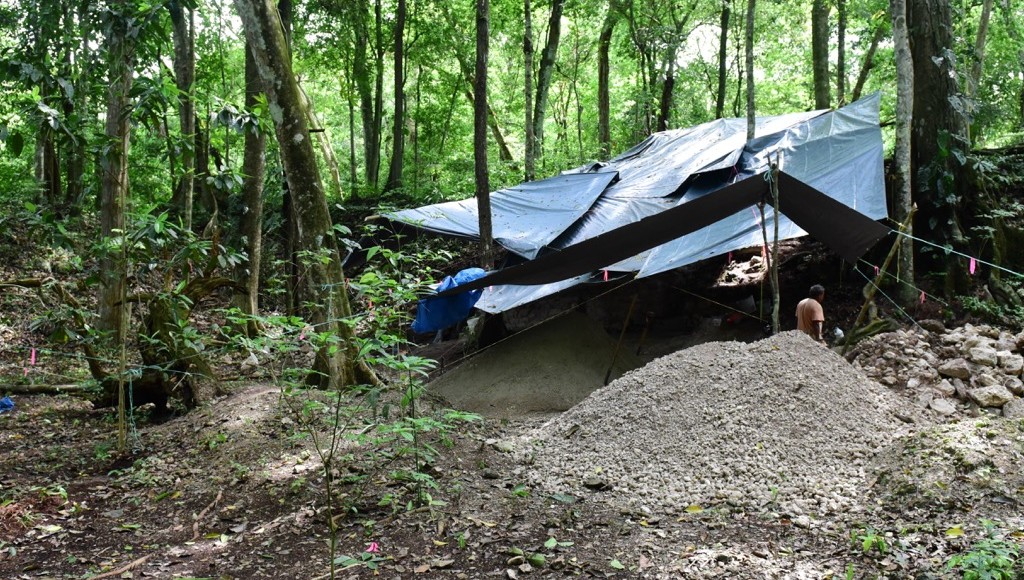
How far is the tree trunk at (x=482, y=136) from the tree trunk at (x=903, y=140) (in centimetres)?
347

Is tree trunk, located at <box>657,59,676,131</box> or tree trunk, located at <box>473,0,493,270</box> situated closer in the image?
tree trunk, located at <box>473,0,493,270</box>

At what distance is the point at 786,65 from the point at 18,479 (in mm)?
16796

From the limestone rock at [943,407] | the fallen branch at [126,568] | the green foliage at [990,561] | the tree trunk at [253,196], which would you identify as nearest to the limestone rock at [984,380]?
the limestone rock at [943,407]

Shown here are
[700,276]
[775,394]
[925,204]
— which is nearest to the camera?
[775,394]

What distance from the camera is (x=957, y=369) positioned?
15.3 feet

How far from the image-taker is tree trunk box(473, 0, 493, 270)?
688cm

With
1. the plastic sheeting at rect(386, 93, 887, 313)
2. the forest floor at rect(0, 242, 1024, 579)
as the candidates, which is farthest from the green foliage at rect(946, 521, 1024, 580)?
the plastic sheeting at rect(386, 93, 887, 313)

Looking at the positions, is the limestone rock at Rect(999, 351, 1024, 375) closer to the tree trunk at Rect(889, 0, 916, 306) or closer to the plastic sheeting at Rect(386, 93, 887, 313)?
the tree trunk at Rect(889, 0, 916, 306)

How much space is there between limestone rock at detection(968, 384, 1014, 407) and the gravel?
59cm

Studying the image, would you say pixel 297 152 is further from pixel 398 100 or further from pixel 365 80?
pixel 365 80

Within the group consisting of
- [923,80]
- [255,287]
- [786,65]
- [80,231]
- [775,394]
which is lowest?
[775,394]

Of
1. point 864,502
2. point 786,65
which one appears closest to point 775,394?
point 864,502

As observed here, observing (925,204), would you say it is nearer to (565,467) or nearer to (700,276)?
(700,276)

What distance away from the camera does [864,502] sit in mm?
3191
